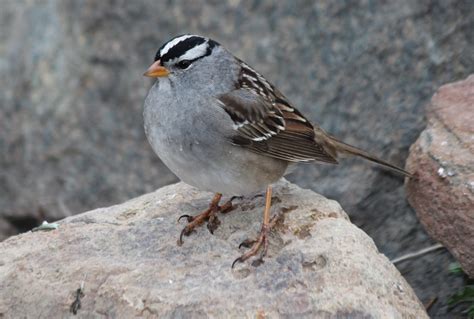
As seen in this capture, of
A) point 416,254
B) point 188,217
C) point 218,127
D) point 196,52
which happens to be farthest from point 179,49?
point 416,254

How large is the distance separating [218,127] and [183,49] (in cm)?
48

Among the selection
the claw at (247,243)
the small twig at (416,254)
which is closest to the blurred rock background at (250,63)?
the small twig at (416,254)

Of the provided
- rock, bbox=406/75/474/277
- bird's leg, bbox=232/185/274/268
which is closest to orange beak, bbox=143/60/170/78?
bird's leg, bbox=232/185/274/268

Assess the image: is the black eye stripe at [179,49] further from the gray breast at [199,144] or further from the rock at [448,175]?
the rock at [448,175]

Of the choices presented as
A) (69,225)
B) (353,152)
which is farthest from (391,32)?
(69,225)

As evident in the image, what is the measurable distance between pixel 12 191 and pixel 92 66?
127cm

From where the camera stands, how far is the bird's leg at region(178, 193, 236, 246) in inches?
215

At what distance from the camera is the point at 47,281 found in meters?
4.97

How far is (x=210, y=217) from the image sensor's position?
5.63 metres

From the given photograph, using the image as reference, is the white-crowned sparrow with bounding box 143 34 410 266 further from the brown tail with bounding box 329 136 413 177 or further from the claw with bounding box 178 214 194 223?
the brown tail with bounding box 329 136 413 177

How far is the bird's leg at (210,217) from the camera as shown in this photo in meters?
5.46

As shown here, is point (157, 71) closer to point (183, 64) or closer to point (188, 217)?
point (183, 64)

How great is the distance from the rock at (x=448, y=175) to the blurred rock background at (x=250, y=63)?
0.75 metres

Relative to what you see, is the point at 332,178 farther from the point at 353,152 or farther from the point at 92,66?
the point at 92,66
